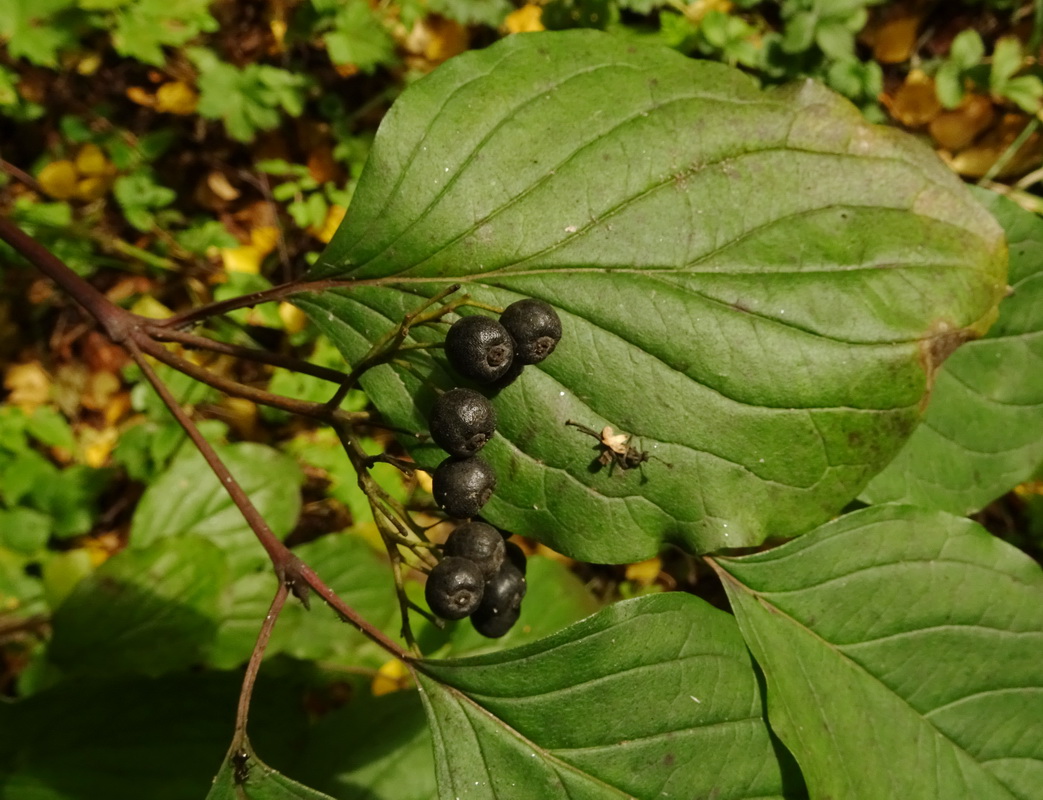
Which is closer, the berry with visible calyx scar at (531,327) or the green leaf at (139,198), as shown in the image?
the berry with visible calyx scar at (531,327)

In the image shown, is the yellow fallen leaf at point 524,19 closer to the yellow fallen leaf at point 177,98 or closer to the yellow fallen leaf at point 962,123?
the yellow fallen leaf at point 177,98

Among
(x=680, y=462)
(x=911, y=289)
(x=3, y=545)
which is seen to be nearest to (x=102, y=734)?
(x=3, y=545)

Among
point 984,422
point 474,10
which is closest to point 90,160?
point 474,10

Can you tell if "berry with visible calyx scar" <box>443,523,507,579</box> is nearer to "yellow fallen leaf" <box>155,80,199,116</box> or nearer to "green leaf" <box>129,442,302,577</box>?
"green leaf" <box>129,442,302,577</box>

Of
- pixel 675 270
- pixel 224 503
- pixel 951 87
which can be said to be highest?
pixel 951 87

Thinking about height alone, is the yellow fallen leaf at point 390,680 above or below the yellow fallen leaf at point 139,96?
below

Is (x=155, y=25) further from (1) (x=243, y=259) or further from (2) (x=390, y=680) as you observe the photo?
(2) (x=390, y=680)

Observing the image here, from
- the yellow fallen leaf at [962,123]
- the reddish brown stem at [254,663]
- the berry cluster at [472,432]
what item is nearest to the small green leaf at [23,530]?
the reddish brown stem at [254,663]

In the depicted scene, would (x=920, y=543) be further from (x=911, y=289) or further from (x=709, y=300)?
(x=709, y=300)
